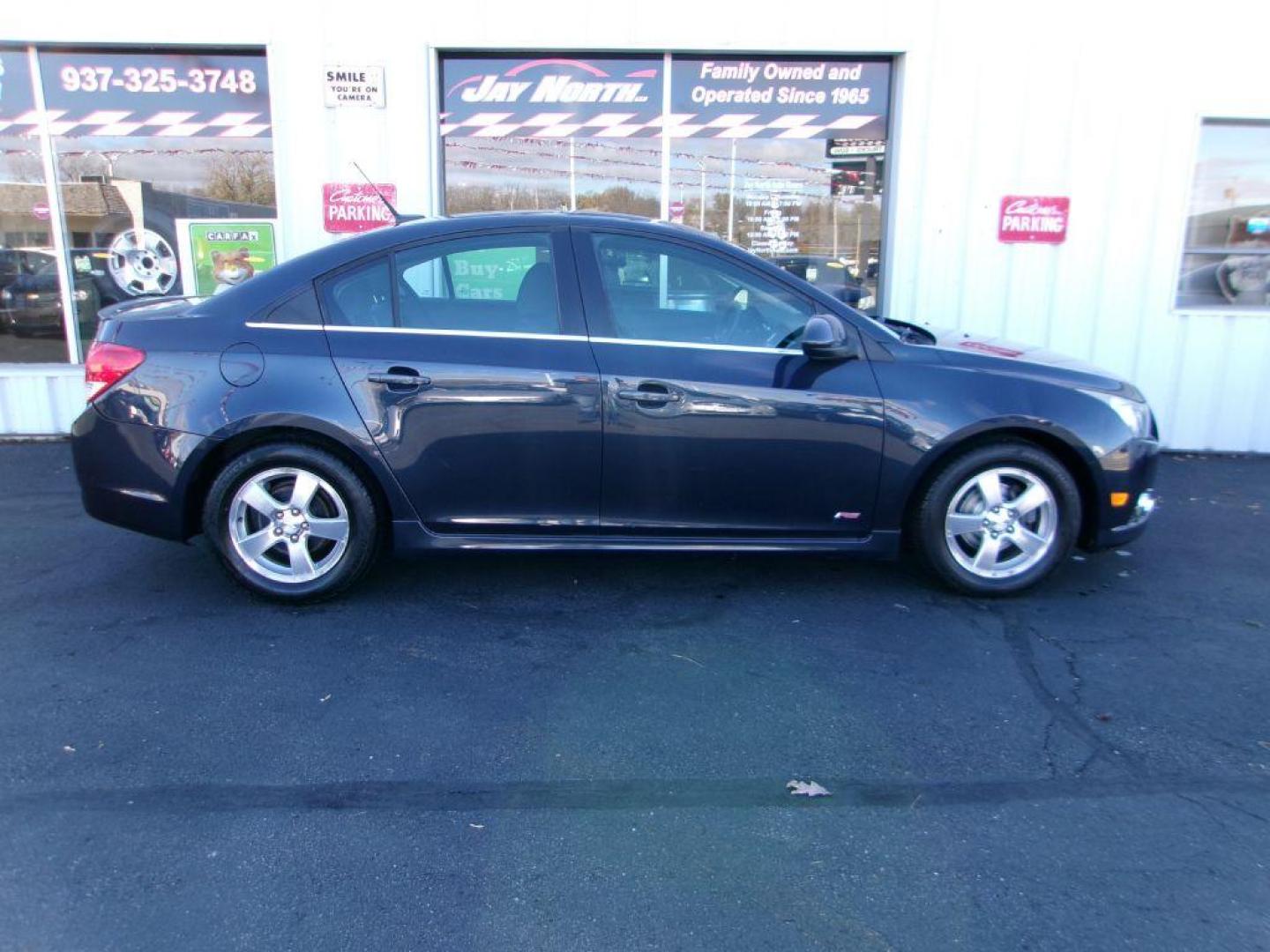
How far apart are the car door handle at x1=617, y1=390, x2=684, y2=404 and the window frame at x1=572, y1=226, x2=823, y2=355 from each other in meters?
0.23

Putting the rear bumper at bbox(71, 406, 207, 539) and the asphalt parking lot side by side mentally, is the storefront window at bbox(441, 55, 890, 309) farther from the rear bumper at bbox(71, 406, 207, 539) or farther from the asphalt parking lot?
the rear bumper at bbox(71, 406, 207, 539)

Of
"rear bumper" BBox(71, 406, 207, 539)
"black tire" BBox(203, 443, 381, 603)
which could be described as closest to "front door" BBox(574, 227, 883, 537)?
"black tire" BBox(203, 443, 381, 603)

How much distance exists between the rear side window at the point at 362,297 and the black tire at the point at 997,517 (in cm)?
264

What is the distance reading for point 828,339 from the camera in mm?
4059

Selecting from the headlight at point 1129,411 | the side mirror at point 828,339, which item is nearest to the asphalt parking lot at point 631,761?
the headlight at point 1129,411

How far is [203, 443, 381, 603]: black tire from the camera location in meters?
4.19

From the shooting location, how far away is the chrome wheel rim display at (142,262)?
25.9 ft

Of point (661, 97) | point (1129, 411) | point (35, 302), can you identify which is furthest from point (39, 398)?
point (1129, 411)

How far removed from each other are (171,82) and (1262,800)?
8453 mm

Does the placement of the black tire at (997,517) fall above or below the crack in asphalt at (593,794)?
above

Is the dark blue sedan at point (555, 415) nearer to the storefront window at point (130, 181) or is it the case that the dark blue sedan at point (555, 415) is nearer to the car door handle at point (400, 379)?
the car door handle at point (400, 379)

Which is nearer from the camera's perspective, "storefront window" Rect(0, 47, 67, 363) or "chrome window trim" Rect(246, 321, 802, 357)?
"chrome window trim" Rect(246, 321, 802, 357)

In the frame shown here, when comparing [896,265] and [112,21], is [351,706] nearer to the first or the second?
[896,265]

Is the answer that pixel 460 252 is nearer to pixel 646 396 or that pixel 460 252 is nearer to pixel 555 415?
pixel 555 415
